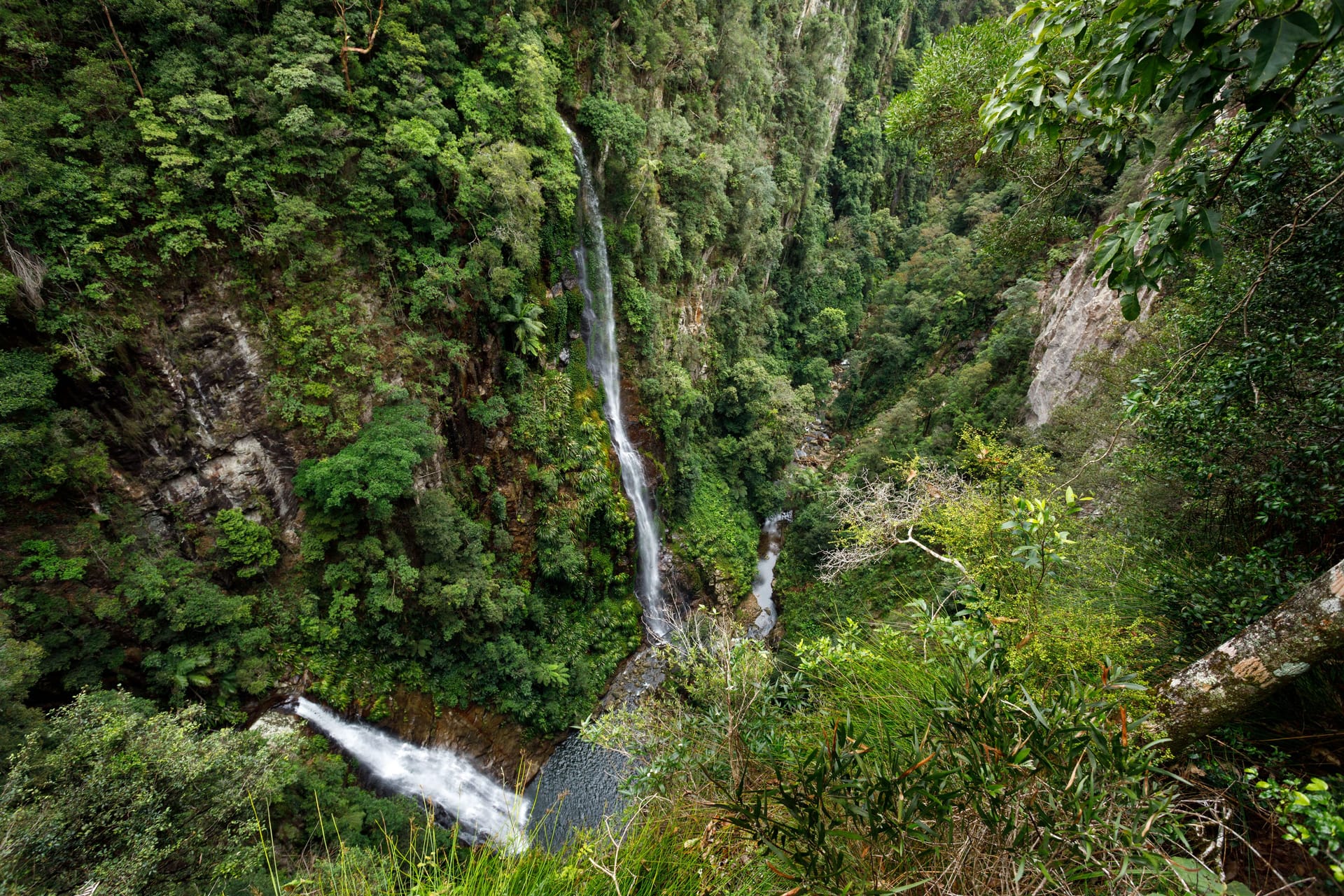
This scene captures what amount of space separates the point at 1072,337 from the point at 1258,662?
13.3 metres

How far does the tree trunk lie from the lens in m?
1.68

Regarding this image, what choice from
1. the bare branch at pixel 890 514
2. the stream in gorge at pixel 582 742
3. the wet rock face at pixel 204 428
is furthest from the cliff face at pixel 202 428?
the bare branch at pixel 890 514

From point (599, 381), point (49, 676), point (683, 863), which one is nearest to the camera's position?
point (683, 863)

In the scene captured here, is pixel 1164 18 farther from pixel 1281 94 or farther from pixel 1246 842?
pixel 1246 842

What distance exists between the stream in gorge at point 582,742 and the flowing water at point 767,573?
0.15 feet

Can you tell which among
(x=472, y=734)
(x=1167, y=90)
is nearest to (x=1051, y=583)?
(x=1167, y=90)

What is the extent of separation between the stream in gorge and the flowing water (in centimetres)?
4

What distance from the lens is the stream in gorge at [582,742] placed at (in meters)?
8.52

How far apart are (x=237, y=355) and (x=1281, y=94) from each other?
10.9 meters

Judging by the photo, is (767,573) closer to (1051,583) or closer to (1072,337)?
(1072,337)

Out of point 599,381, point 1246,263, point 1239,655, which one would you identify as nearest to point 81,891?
point 1239,655

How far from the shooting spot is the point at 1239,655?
1.88m

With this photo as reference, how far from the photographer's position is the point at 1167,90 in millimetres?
1524

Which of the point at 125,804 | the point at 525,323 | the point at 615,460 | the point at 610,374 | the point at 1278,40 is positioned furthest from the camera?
the point at 610,374
